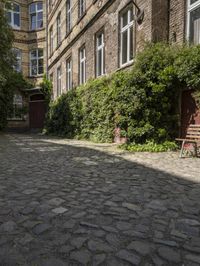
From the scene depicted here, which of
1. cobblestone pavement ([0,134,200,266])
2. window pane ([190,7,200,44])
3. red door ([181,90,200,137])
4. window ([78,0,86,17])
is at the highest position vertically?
window ([78,0,86,17])

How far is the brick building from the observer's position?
9.92 m

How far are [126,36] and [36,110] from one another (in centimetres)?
1651

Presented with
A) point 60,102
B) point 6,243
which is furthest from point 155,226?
point 60,102

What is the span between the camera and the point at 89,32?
1573cm

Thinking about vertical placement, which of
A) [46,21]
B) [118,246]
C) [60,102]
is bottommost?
[118,246]

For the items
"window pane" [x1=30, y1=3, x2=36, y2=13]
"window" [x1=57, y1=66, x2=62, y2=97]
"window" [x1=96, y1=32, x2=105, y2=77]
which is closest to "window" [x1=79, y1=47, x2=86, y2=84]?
"window" [x1=96, y1=32, x2=105, y2=77]

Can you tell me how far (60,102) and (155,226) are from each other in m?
15.8

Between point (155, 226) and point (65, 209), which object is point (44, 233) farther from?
point (155, 226)

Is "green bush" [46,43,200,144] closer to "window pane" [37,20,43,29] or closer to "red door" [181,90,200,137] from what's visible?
"red door" [181,90,200,137]

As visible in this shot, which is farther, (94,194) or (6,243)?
(94,194)

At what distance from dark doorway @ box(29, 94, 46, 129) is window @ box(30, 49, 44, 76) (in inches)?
107

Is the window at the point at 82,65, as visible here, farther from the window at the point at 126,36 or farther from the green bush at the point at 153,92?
the green bush at the point at 153,92

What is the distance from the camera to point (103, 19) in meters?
13.9

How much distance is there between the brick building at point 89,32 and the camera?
992 cm
